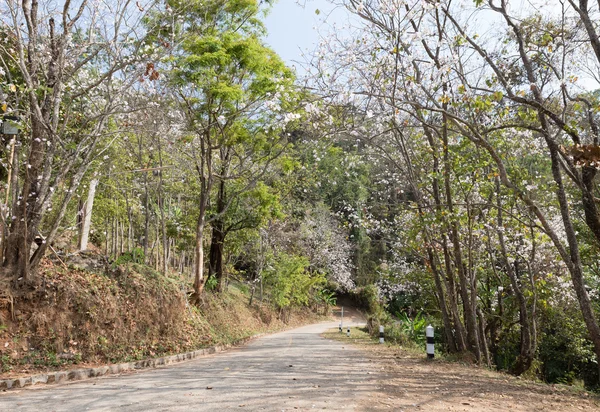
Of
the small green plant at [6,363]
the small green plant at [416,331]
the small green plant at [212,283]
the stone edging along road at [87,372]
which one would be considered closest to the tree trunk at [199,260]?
the small green plant at [212,283]

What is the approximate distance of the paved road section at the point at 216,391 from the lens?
484 cm

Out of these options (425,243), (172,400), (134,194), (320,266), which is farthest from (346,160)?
(320,266)

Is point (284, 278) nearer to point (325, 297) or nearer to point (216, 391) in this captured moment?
point (325, 297)

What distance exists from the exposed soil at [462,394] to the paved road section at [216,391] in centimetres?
31

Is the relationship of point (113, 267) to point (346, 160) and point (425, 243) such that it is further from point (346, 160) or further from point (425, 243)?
point (425, 243)

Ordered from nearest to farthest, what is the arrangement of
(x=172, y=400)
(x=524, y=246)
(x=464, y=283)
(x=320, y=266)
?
(x=172, y=400) < (x=464, y=283) < (x=524, y=246) < (x=320, y=266)

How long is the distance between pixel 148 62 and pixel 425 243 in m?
7.95

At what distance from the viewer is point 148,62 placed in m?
9.38

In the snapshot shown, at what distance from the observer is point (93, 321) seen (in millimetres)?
9047

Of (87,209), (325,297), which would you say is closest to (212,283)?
(87,209)

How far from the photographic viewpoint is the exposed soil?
16.8 ft

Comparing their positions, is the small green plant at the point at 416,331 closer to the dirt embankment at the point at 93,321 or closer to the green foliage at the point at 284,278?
the dirt embankment at the point at 93,321

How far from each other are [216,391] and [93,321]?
4672 mm

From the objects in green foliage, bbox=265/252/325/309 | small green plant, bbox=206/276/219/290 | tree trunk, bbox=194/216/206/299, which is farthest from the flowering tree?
green foliage, bbox=265/252/325/309
